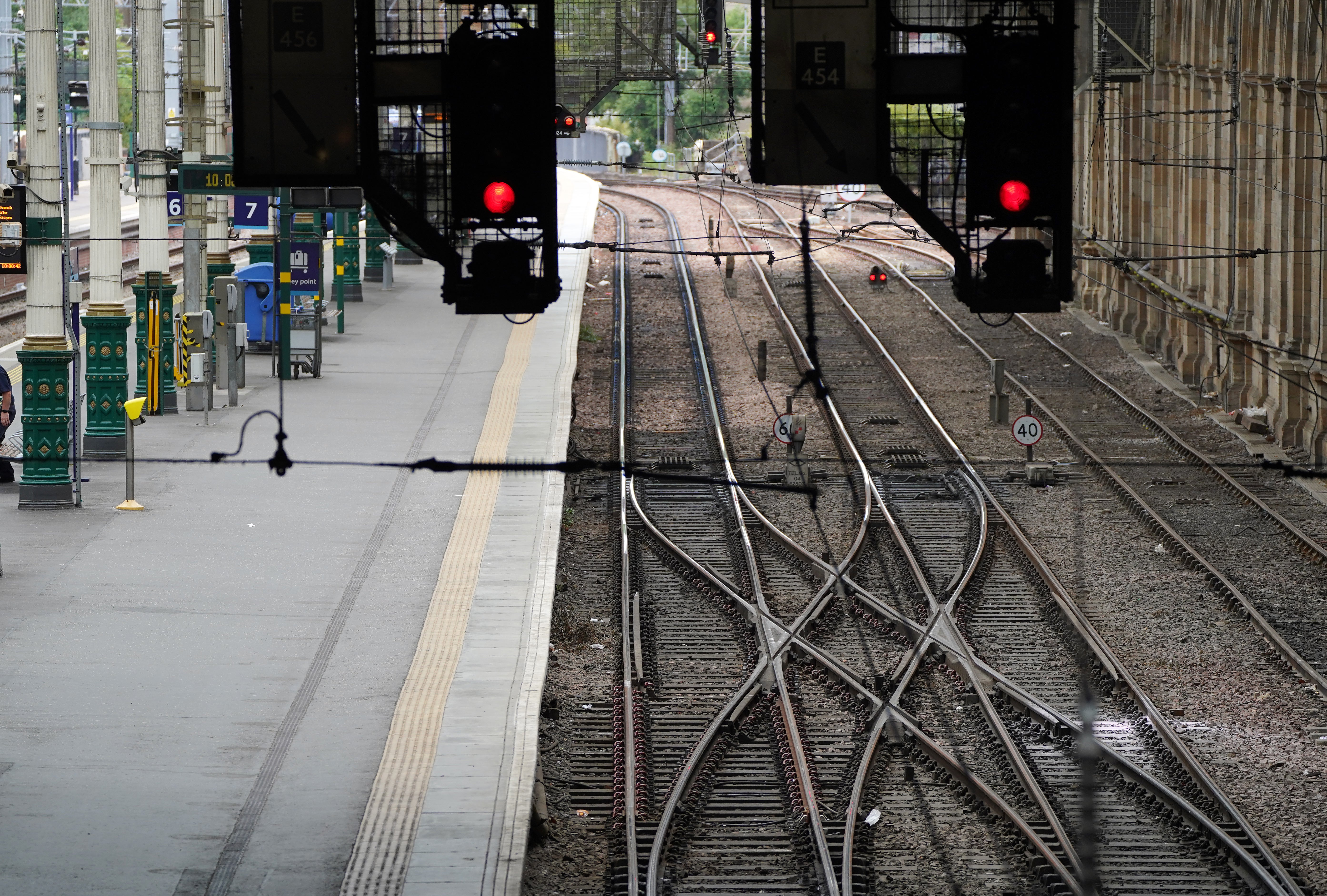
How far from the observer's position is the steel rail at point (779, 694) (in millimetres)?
10461

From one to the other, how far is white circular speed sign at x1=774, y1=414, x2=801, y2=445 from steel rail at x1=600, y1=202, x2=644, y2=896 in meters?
1.87

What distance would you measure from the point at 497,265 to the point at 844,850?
437 centimetres

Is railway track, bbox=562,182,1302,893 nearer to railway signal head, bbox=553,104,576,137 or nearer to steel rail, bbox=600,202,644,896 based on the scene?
steel rail, bbox=600,202,644,896

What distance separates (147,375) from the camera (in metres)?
24.4

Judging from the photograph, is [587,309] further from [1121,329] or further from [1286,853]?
[1286,853]

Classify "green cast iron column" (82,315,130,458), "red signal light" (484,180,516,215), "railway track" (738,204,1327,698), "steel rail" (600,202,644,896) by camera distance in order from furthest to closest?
"green cast iron column" (82,315,130,458)
"railway track" (738,204,1327,698)
"steel rail" (600,202,644,896)
"red signal light" (484,180,516,215)

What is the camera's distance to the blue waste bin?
99.3 feet

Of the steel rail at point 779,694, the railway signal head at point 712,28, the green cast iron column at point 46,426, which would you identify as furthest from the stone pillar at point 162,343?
the railway signal head at point 712,28

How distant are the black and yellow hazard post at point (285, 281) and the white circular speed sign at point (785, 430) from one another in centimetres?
728

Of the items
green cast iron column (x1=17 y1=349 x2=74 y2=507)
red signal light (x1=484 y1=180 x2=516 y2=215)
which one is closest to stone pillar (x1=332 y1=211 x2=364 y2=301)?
green cast iron column (x1=17 y1=349 x2=74 y2=507)

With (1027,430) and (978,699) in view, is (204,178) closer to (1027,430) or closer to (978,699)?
(1027,430)

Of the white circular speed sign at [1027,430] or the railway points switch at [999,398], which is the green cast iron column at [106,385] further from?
the railway points switch at [999,398]

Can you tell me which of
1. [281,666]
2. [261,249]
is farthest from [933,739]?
[261,249]

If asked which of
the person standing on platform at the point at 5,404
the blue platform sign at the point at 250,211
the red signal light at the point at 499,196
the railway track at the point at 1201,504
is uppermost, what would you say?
the blue platform sign at the point at 250,211
